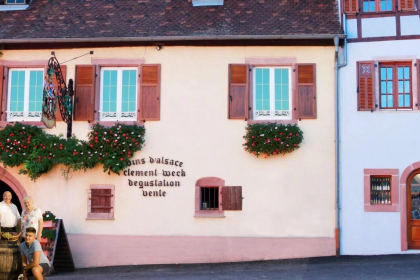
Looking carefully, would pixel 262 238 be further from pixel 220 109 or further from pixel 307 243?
pixel 220 109

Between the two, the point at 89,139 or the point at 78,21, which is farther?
the point at 78,21

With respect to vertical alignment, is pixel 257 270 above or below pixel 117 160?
below

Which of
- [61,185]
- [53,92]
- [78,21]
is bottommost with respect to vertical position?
[61,185]

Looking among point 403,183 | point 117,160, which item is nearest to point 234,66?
point 117,160

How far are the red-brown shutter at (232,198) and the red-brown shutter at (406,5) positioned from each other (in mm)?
5596

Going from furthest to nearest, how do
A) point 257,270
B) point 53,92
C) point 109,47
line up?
point 109,47 → point 53,92 → point 257,270

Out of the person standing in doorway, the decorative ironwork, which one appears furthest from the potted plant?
the decorative ironwork

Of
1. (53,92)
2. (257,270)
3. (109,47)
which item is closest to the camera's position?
(257,270)

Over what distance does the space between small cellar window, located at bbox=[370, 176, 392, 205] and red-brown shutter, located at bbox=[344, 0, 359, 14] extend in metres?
3.89

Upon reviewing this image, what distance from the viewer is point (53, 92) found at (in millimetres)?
14656

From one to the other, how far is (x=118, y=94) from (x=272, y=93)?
12.1 feet

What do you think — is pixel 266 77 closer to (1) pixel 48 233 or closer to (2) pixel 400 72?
(2) pixel 400 72

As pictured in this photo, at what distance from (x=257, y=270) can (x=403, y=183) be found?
400cm

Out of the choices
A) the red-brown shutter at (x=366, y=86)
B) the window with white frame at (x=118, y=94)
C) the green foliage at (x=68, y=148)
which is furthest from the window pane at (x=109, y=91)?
the red-brown shutter at (x=366, y=86)
